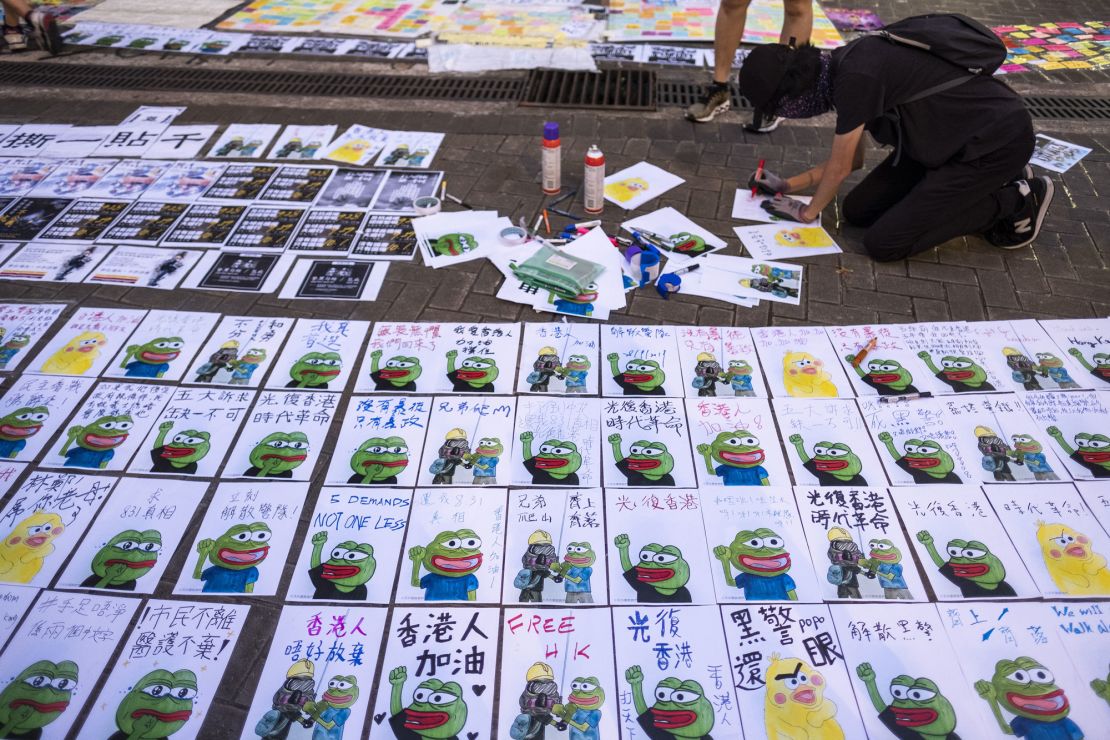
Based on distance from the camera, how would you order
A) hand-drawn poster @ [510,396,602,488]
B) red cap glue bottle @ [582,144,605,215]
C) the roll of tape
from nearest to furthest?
hand-drawn poster @ [510,396,602,488] → red cap glue bottle @ [582,144,605,215] → the roll of tape

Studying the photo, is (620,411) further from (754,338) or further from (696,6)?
(696,6)

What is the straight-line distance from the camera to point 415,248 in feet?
10.2

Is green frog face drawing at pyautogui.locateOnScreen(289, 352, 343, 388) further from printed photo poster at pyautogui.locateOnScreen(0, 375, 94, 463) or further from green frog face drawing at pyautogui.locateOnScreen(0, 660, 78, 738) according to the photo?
green frog face drawing at pyautogui.locateOnScreen(0, 660, 78, 738)

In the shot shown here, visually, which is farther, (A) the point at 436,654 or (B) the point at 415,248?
(B) the point at 415,248

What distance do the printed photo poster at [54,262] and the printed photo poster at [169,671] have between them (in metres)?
1.80

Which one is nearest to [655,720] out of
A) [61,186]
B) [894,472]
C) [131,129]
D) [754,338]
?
[894,472]

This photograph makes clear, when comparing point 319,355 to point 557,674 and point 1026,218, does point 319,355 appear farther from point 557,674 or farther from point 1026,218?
point 1026,218

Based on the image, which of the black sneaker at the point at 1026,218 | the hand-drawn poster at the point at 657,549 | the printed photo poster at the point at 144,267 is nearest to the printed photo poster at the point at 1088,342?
the black sneaker at the point at 1026,218

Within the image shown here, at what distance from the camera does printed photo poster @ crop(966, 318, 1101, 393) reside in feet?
8.11

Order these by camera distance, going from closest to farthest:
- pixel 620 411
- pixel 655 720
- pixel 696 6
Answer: pixel 655 720
pixel 620 411
pixel 696 6

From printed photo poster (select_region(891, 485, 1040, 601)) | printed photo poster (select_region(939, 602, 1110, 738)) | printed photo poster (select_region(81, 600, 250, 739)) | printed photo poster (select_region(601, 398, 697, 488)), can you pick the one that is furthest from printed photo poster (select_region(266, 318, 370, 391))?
printed photo poster (select_region(939, 602, 1110, 738))

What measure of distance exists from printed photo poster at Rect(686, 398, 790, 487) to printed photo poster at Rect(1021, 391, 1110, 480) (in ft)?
2.96

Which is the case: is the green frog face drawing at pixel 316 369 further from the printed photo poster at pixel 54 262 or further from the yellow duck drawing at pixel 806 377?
the yellow duck drawing at pixel 806 377

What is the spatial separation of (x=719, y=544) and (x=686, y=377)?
70 cm
